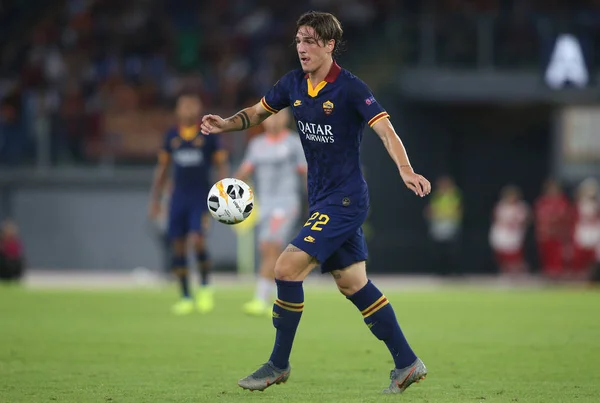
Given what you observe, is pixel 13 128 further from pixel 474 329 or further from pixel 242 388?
pixel 242 388

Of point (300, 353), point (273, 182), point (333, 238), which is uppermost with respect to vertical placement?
point (333, 238)

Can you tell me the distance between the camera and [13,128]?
2508 cm

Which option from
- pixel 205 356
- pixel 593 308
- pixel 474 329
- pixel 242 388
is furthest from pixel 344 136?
pixel 593 308

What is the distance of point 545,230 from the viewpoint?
26.6m

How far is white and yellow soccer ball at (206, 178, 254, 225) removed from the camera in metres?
7.98

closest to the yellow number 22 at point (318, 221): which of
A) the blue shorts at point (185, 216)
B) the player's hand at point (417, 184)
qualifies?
the player's hand at point (417, 184)

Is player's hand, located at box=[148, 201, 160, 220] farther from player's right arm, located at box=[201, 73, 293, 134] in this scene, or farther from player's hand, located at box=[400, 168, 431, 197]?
player's hand, located at box=[400, 168, 431, 197]

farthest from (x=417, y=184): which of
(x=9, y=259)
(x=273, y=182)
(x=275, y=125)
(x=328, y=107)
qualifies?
(x=9, y=259)

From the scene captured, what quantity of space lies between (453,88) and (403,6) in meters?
2.34

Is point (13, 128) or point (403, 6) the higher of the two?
point (403, 6)

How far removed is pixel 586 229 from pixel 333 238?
19.4 m

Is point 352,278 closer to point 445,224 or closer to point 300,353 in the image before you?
point 300,353

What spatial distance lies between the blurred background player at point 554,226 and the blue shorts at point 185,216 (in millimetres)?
13627

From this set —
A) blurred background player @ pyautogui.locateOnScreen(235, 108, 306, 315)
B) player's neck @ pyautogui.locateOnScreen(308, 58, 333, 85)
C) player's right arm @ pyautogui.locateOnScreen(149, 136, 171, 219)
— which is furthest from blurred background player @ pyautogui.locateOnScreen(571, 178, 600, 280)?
player's neck @ pyautogui.locateOnScreen(308, 58, 333, 85)
